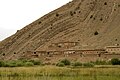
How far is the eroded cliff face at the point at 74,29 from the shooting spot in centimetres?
8242

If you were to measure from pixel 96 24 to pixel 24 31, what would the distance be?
864 inches

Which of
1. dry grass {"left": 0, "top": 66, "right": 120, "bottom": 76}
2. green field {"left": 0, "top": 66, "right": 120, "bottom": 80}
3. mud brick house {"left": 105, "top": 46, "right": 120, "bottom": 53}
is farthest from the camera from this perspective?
mud brick house {"left": 105, "top": 46, "right": 120, "bottom": 53}

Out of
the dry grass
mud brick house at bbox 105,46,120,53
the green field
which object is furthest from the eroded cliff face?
the green field

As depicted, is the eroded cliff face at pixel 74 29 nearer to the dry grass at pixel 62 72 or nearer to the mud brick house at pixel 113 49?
the mud brick house at pixel 113 49

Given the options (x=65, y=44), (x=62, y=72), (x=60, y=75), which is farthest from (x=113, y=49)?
(x=60, y=75)

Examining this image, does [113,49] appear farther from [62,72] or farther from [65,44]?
[62,72]

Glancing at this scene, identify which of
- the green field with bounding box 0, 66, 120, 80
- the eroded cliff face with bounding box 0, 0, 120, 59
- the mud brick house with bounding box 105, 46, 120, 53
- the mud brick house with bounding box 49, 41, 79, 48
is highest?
the eroded cliff face with bounding box 0, 0, 120, 59

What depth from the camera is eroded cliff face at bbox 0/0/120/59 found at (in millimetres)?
82419

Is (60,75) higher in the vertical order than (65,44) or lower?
lower

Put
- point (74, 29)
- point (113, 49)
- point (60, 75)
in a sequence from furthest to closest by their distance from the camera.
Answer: point (74, 29)
point (113, 49)
point (60, 75)

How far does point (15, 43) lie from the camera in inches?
3772

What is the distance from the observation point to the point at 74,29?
299 ft

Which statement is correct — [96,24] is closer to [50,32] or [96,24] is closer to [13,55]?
[50,32]

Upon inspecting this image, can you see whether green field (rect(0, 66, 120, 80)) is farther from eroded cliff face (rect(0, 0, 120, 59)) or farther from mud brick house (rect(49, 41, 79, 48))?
mud brick house (rect(49, 41, 79, 48))
